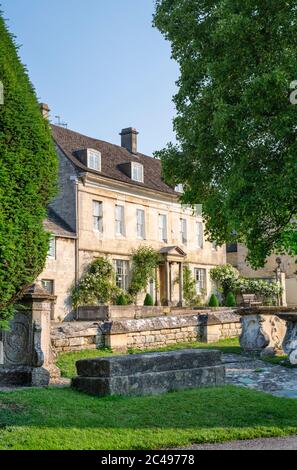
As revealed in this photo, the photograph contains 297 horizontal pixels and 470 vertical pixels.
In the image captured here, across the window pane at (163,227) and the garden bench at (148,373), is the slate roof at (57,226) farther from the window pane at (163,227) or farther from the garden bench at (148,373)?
the garden bench at (148,373)

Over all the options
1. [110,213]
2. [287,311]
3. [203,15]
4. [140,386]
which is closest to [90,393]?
[140,386]

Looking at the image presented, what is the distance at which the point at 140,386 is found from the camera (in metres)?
9.28

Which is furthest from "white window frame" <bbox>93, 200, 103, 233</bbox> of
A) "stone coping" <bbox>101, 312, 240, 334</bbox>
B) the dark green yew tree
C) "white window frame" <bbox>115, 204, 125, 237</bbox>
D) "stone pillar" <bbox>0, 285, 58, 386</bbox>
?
the dark green yew tree

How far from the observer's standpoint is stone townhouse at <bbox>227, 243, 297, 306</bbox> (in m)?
42.7

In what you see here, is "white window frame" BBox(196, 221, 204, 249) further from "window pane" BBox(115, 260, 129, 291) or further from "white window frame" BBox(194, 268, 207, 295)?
"window pane" BBox(115, 260, 129, 291)

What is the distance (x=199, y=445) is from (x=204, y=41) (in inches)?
565

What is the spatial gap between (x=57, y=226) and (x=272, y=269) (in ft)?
69.4

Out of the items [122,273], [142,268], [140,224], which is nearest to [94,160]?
[140,224]

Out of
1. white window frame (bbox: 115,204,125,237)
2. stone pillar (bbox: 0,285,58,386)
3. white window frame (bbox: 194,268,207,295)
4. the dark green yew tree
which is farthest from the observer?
white window frame (bbox: 194,268,207,295)

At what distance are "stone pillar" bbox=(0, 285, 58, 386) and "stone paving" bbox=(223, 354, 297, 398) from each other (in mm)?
3732

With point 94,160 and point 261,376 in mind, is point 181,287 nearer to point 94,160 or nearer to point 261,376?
point 94,160

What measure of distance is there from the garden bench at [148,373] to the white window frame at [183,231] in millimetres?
27425

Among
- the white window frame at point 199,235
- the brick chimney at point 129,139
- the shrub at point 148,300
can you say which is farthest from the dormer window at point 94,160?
the white window frame at point 199,235

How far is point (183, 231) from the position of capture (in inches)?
1496
